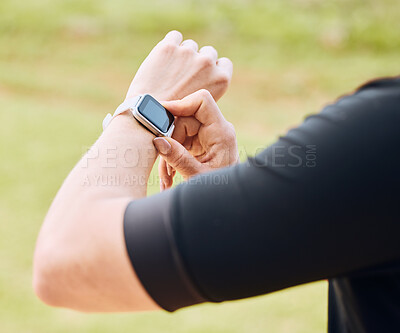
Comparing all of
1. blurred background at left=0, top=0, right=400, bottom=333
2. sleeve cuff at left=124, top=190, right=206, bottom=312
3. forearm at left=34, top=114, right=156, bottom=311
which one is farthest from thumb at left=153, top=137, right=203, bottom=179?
blurred background at left=0, top=0, right=400, bottom=333

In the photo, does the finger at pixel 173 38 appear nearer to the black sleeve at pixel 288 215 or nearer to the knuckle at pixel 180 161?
the knuckle at pixel 180 161

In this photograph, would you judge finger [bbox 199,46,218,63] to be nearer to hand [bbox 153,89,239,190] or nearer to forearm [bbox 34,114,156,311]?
hand [bbox 153,89,239,190]

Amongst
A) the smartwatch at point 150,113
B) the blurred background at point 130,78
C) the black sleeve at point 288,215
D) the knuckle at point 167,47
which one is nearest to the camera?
the black sleeve at point 288,215

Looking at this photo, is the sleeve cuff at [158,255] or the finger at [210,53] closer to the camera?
the sleeve cuff at [158,255]

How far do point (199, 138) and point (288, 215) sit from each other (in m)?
0.42

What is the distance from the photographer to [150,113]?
709 millimetres

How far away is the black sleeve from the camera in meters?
0.41

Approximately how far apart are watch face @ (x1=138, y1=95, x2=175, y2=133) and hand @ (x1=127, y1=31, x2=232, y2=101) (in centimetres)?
4

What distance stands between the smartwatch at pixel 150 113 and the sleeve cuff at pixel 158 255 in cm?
25

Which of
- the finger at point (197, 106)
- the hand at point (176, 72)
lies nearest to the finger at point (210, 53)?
the hand at point (176, 72)

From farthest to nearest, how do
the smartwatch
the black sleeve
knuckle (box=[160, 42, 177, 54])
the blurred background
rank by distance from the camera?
the blurred background → knuckle (box=[160, 42, 177, 54]) → the smartwatch → the black sleeve

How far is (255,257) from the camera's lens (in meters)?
0.44

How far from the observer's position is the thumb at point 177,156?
2.35ft

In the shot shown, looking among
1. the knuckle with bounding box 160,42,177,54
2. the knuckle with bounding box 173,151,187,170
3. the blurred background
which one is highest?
the blurred background
